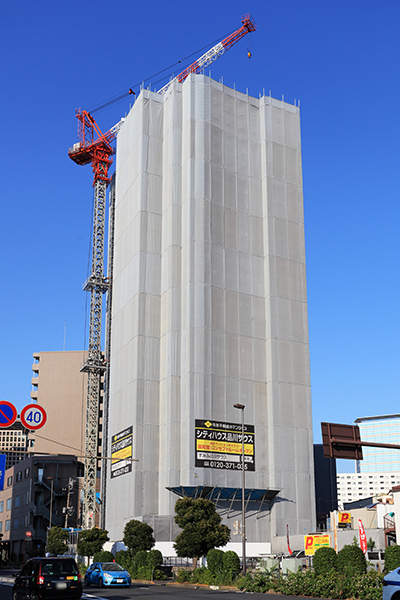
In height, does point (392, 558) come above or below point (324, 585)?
above

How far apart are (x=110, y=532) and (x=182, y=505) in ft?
86.0

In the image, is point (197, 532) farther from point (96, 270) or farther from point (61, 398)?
point (61, 398)

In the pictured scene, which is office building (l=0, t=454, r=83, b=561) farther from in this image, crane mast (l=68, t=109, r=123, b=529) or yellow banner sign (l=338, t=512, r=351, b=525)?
yellow banner sign (l=338, t=512, r=351, b=525)

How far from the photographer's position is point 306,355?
236 ft

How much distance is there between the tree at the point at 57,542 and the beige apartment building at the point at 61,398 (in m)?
44.6

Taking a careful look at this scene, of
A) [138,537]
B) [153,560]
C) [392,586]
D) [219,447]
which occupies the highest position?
[219,447]

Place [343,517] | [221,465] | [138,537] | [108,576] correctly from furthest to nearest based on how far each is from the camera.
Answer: [221,465] < [343,517] < [138,537] < [108,576]

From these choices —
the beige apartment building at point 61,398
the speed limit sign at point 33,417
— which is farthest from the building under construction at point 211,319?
the beige apartment building at point 61,398

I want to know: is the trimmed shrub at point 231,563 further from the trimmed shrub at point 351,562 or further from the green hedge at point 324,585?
the trimmed shrub at point 351,562

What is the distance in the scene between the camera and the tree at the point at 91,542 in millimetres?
60013

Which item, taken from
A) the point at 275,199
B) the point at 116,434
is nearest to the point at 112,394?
the point at 116,434

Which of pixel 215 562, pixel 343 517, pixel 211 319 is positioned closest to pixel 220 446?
pixel 211 319

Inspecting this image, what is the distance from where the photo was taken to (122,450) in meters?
68.2

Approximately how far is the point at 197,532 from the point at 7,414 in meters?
17.9
